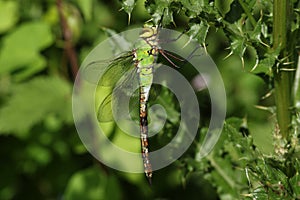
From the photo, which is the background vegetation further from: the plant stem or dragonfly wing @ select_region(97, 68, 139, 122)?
dragonfly wing @ select_region(97, 68, 139, 122)

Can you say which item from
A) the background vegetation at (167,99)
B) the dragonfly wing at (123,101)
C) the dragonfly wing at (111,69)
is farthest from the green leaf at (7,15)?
the dragonfly wing at (123,101)

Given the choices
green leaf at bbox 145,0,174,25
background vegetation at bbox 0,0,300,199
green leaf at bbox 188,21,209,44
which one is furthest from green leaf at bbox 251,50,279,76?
green leaf at bbox 145,0,174,25

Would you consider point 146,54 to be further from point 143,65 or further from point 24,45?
point 24,45

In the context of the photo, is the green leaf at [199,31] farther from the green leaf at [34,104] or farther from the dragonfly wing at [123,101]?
the green leaf at [34,104]

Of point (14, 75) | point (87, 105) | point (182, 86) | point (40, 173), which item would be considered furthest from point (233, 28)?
point (40, 173)

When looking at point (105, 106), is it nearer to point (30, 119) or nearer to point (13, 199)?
point (30, 119)

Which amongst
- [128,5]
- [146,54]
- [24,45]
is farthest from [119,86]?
[24,45]
